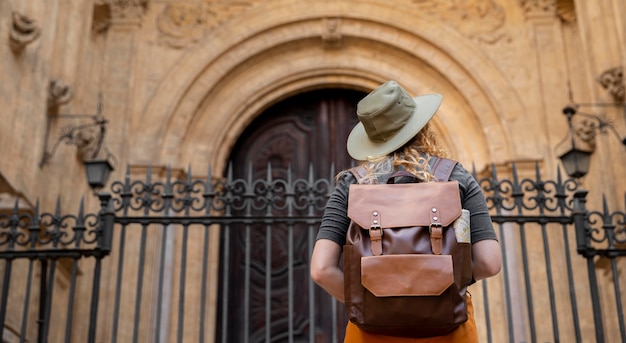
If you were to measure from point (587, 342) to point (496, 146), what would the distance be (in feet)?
7.82

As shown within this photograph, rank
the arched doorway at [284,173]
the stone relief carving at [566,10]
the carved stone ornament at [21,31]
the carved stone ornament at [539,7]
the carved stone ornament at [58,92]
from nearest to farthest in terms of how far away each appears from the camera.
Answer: the carved stone ornament at [21,31]
the carved stone ornament at [58,92]
the arched doorway at [284,173]
the stone relief carving at [566,10]
the carved stone ornament at [539,7]

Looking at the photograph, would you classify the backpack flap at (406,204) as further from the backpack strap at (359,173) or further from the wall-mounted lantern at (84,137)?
the wall-mounted lantern at (84,137)

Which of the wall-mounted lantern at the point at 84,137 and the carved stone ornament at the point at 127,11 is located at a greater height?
the carved stone ornament at the point at 127,11

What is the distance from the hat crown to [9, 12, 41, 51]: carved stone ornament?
5540 mm

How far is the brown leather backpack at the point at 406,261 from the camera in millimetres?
2193

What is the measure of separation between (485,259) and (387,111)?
554 mm

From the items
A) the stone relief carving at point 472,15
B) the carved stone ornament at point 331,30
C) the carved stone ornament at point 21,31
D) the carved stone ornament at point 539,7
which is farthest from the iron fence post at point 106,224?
the carved stone ornament at point 539,7

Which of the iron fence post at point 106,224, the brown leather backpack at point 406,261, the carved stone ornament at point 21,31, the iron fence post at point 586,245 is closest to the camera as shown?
the brown leather backpack at point 406,261

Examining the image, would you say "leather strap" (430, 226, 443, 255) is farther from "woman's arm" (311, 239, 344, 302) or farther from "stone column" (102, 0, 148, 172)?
"stone column" (102, 0, 148, 172)

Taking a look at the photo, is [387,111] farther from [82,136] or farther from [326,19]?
[326,19]

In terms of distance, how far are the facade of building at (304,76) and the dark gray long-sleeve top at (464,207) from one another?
6.26 meters

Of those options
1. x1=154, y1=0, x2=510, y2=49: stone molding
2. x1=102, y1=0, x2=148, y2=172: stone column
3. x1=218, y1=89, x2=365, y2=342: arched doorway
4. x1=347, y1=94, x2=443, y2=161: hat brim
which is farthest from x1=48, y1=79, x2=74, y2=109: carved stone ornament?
x1=347, y1=94, x2=443, y2=161: hat brim

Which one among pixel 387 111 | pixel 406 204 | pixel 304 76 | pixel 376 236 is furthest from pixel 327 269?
pixel 304 76

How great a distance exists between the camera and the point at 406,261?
2.21 meters
